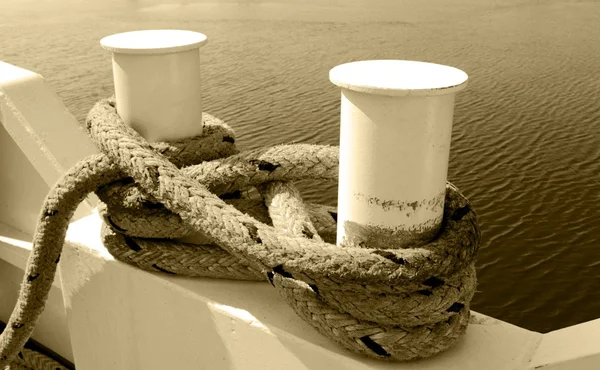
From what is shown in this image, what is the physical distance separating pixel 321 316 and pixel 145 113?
0.76 meters

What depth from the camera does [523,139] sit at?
7285 mm

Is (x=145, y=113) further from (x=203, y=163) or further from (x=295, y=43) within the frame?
(x=295, y=43)

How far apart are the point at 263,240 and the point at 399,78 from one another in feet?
1.49

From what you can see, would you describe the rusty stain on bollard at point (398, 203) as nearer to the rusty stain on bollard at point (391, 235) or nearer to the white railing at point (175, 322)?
the rusty stain on bollard at point (391, 235)

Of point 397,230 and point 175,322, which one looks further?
point 175,322

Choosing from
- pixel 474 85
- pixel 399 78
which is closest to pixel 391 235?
pixel 399 78

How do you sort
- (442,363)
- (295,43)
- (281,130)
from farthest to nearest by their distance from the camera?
(295,43) < (281,130) < (442,363)

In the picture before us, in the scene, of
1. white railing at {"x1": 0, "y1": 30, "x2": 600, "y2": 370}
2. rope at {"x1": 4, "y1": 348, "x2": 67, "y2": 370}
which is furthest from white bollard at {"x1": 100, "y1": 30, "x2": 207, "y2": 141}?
rope at {"x1": 4, "y1": 348, "x2": 67, "y2": 370}

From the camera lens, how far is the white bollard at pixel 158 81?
1719 mm

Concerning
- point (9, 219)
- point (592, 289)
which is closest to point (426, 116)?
point (9, 219)

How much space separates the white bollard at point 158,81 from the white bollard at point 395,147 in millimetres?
544

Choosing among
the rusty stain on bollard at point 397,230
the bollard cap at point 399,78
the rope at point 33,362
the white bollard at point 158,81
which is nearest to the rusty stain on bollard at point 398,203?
the rusty stain on bollard at point 397,230

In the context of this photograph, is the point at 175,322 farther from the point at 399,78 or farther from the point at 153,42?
the point at 399,78

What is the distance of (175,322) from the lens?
5.51 feet
